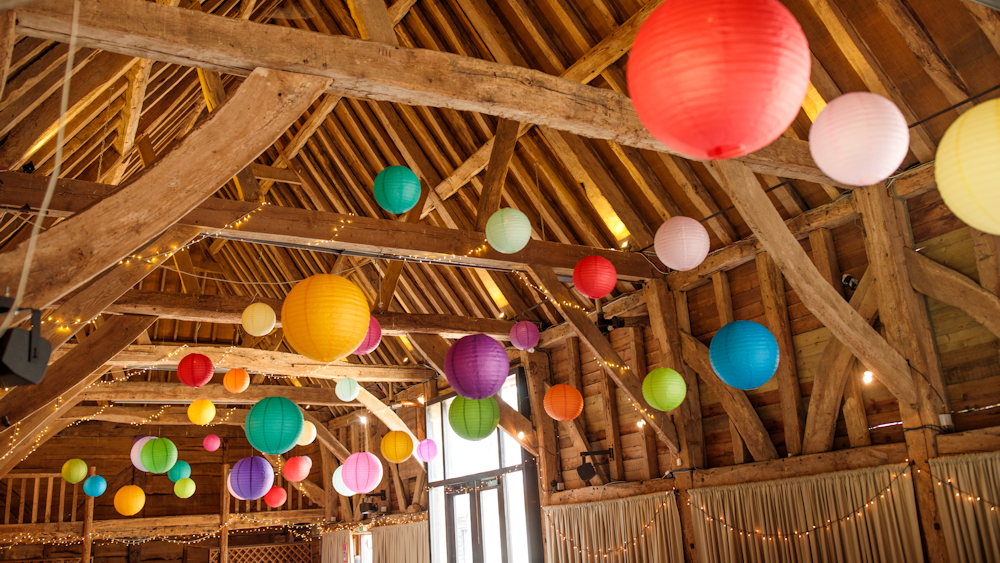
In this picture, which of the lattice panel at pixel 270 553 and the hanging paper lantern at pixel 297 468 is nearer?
the hanging paper lantern at pixel 297 468

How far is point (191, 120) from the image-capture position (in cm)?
843

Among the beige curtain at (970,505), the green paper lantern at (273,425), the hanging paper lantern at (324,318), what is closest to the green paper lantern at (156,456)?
the green paper lantern at (273,425)

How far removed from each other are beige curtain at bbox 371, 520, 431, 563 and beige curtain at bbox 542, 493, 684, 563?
3.12 metres

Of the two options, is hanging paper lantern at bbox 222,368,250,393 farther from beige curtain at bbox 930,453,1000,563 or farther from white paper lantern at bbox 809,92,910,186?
white paper lantern at bbox 809,92,910,186

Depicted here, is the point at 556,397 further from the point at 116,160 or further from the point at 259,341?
the point at 259,341

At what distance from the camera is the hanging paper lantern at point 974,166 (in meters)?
2.41

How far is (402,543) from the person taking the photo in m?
→ 10.8

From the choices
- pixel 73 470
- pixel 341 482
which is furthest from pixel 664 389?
pixel 73 470

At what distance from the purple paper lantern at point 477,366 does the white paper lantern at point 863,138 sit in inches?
105

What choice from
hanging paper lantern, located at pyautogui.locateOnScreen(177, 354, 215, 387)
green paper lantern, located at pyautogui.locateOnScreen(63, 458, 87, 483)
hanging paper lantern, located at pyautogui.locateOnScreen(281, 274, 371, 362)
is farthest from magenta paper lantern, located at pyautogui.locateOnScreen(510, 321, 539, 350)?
green paper lantern, located at pyautogui.locateOnScreen(63, 458, 87, 483)

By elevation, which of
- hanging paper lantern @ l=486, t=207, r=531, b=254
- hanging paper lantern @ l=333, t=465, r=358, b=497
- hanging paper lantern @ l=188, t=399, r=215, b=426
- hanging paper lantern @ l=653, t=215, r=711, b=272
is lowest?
hanging paper lantern @ l=333, t=465, r=358, b=497

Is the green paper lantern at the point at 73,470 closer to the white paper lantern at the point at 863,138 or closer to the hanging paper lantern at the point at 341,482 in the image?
the hanging paper lantern at the point at 341,482

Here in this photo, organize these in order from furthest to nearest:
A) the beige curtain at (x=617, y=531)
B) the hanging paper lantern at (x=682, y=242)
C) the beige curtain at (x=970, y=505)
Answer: the beige curtain at (x=617, y=531) < the hanging paper lantern at (x=682, y=242) < the beige curtain at (x=970, y=505)

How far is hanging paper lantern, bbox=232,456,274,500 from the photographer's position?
777 centimetres
